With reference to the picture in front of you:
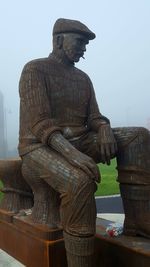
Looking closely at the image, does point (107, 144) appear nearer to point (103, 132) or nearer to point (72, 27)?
point (103, 132)

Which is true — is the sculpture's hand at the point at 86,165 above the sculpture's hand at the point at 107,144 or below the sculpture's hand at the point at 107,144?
below

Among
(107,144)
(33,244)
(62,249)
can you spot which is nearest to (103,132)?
(107,144)

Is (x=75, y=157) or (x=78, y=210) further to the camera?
(x=75, y=157)

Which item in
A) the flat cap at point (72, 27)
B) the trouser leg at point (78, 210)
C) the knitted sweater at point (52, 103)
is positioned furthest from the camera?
the flat cap at point (72, 27)

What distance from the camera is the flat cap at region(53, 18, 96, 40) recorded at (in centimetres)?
327

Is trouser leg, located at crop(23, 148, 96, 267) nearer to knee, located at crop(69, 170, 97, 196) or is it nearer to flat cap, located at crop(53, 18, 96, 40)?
knee, located at crop(69, 170, 97, 196)

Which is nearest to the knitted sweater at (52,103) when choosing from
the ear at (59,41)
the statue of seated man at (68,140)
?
the statue of seated man at (68,140)

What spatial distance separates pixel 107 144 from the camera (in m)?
3.10

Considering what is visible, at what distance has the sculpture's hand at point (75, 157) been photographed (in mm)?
2713

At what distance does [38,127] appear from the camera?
3.04 m

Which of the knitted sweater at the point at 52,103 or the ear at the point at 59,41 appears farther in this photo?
the ear at the point at 59,41

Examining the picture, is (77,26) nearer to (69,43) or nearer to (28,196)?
(69,43)

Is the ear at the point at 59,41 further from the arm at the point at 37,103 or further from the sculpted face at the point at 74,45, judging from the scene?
the arm at the point at 37,103

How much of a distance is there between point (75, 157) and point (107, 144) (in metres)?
0.40
